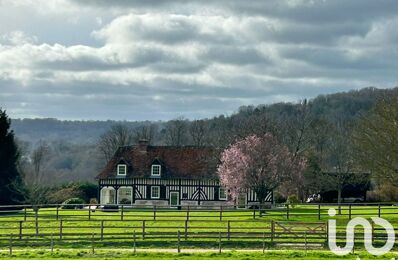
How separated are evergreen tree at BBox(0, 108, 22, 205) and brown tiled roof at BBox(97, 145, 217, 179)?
8.17 meters

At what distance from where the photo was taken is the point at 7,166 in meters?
61.4

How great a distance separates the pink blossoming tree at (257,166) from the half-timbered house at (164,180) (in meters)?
7.09

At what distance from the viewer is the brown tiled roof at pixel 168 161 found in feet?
215

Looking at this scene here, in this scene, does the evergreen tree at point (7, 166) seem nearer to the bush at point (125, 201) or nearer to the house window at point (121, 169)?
the bush at point (125, 201)

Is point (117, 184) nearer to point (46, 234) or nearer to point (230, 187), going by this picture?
point (230, 187)

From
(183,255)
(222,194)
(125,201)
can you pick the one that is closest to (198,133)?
(222,194)

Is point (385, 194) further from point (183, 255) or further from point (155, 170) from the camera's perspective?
point (183, 255)

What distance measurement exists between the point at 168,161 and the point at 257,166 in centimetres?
1518

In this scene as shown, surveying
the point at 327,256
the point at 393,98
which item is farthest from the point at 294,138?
the point at 327,256

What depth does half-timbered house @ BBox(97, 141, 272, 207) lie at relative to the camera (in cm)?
6450

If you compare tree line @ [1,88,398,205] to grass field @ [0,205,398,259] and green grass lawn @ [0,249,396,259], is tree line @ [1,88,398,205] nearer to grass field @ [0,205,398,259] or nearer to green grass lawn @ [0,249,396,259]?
grass field @ [0,205,398,259]

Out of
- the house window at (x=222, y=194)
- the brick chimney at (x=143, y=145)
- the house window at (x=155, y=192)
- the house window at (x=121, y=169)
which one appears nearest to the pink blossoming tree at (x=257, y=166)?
the house window at (x=222, y=194)

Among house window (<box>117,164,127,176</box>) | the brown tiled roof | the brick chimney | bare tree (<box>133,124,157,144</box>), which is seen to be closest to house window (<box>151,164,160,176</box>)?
the brown tiled roof

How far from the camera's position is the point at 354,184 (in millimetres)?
73438
